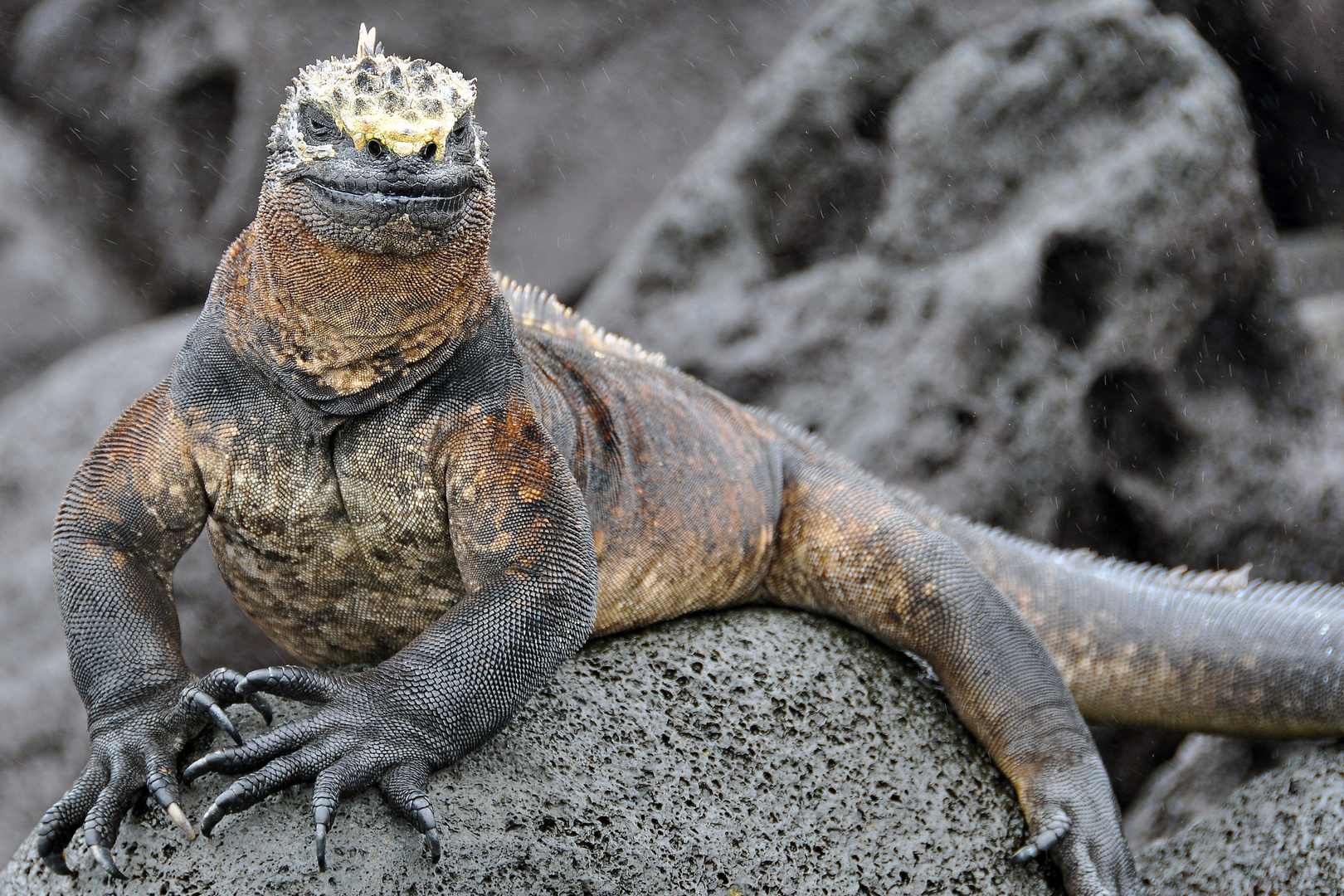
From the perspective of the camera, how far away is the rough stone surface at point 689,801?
8.80ft

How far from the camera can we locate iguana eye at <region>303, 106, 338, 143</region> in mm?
2584

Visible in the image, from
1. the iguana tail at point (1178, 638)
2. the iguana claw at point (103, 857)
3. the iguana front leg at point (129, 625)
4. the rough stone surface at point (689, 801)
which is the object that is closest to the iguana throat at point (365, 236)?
the iguana front leg at point (129, 625)

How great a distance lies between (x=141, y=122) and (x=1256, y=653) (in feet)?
22.6

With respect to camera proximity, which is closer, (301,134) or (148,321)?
(301,134)

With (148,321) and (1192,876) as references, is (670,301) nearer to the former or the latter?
(148,321)

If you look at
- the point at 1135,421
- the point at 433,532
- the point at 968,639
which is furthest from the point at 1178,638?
the point at 433,532

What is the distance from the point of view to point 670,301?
22.3 feet

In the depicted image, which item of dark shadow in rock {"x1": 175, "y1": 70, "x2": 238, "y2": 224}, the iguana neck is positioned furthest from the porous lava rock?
the iguana neck

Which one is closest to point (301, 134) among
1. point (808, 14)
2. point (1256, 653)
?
point (1256, 653)

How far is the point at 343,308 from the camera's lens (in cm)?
280

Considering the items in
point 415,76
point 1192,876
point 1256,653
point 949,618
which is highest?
point 415,76

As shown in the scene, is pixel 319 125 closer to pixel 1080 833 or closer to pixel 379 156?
pixel 379 156

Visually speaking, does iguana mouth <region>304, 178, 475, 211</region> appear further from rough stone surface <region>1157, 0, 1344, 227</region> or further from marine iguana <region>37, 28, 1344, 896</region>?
rough stone surface <region>1157, 0, 1344, 227</region>

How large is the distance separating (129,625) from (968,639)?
2534 mm
